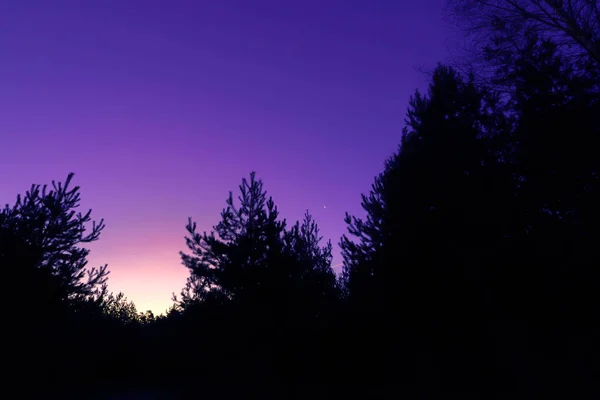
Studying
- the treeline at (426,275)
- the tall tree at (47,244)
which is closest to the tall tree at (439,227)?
the treeline at (426,275)

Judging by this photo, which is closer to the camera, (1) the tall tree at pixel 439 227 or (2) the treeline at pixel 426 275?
(2) the treeline at pixel 426 275

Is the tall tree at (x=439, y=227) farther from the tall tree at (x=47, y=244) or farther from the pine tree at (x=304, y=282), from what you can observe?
the tall tree at (x=47, y=244)

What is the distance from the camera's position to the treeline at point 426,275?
919 centimetres

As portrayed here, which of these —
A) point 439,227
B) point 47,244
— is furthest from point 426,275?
point 47,244

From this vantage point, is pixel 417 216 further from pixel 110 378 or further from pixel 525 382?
pixel 110 378

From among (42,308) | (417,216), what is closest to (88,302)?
(42,308)

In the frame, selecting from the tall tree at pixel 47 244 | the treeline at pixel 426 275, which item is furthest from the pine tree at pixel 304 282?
the tall tree at pixel 47 244

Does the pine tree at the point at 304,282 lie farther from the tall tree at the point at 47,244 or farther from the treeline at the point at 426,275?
the tall tree at the point at 47,244

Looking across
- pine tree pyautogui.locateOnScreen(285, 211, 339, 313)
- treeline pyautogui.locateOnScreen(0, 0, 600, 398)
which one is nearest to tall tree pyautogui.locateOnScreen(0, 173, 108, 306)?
treeline pyautogui.locateOnScreen(0, 0, 600, 398)

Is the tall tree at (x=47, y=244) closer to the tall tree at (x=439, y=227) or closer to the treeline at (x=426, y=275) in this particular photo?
the treeline at (x=426, y=275)

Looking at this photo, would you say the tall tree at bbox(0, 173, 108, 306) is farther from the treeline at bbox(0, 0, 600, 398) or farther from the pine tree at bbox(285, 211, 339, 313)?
the pine tree at bbox(285, 211, 339, 313)

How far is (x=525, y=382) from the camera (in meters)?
9.52

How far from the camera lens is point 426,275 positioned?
11.6 meters

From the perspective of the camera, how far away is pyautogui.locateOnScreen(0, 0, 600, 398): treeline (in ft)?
30.1
